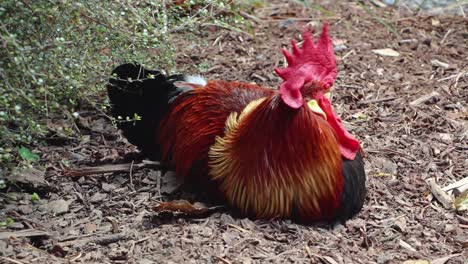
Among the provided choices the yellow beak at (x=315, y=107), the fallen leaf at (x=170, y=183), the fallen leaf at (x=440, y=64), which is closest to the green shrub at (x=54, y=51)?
the fallen leaf at (x=170, y=183)

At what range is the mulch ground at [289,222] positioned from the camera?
3.28 m

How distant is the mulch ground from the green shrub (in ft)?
1.24

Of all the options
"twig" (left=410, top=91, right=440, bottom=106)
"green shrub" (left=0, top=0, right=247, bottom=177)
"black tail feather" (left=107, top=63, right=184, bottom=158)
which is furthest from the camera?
"twig" (left=410, top=91, right=440, bottom=106)

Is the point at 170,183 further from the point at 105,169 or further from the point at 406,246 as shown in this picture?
the point at 406,246

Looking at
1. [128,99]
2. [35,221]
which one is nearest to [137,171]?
[128,99]

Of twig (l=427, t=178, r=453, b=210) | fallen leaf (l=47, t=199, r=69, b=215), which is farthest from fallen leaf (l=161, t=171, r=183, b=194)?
twig (l=427, t=178, r=453, b=210)

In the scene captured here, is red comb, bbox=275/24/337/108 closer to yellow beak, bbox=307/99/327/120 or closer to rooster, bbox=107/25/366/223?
rooster, bbox=107/25/366/223

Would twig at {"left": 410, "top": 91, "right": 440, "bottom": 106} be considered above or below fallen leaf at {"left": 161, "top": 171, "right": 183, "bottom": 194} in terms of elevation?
below

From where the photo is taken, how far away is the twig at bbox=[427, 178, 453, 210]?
12.5 feet

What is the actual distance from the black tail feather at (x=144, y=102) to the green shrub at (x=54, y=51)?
156 millimetres

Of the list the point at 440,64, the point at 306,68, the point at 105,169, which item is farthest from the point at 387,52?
the point at 105,169

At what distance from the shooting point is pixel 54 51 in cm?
329

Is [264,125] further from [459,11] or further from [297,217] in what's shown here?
[459,11]

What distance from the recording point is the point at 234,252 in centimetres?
323
